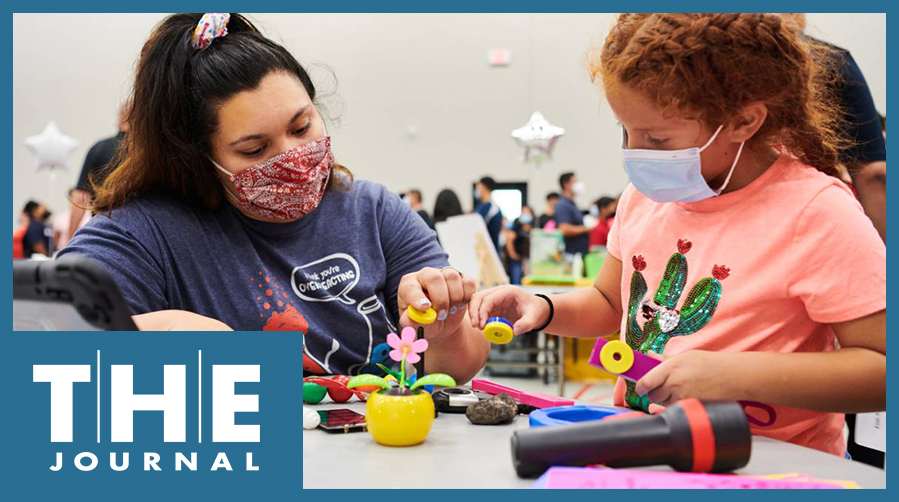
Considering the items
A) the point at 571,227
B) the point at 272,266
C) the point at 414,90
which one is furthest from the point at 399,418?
the point at 414,90

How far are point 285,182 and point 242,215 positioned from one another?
14 centimetres

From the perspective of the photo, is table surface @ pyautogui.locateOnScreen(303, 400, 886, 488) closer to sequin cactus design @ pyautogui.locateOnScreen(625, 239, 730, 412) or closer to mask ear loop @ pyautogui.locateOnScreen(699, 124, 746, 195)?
sequin cactus design @ pyautogui.locateOnScreen(625, 239, 730, 412)

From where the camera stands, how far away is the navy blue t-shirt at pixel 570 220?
756 centimetres

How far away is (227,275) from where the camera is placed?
4.75ft

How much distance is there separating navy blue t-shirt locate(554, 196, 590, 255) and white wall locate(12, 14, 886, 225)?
7.02ft

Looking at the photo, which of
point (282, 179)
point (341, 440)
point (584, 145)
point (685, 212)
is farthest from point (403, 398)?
point (584, 145)

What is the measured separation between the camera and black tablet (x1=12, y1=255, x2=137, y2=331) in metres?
0.67

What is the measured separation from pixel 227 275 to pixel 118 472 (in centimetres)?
78

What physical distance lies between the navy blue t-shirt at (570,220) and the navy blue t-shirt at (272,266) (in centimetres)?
608

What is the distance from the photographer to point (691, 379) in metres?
0.91

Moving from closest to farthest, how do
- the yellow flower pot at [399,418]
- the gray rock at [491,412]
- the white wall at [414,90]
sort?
the yellow flower pot at [399,418]
the gray rock at [491,412]
the white wall at [414,90]

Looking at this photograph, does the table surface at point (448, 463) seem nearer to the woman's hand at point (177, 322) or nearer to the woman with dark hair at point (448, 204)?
the woman's hand at point (177, 322)

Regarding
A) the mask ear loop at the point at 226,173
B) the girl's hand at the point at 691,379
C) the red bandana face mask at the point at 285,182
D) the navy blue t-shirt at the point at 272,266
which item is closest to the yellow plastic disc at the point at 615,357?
the girl's hand at the point at 691,379

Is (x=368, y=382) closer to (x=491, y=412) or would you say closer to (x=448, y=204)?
(x=491, y=412)
